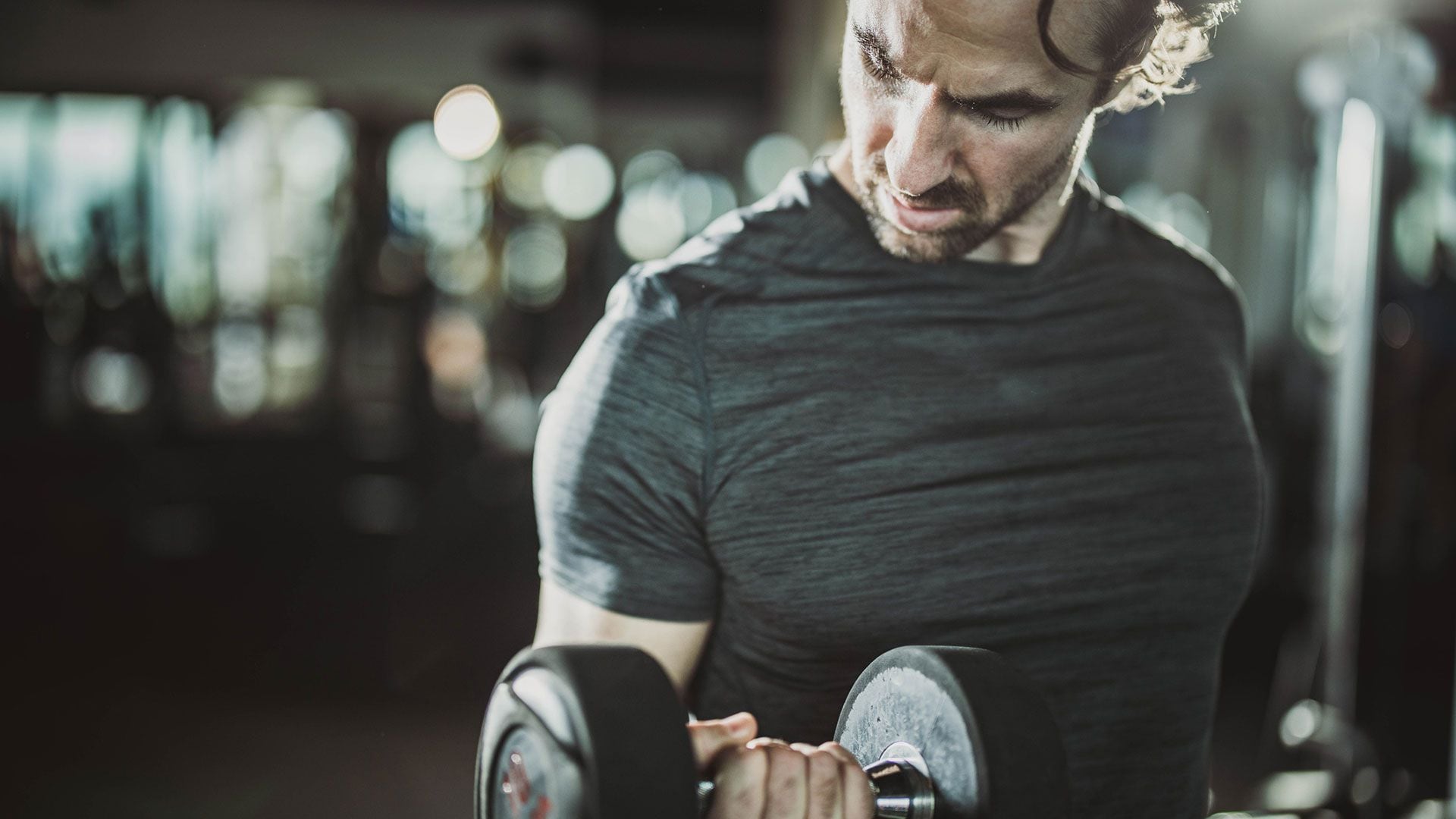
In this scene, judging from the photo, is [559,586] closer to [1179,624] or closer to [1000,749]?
[1000,749]

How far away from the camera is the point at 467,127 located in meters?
7.02

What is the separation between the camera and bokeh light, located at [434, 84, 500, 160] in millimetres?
7000

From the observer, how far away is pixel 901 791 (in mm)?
809

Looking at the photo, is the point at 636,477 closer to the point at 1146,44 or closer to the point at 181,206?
the point at 1146,44

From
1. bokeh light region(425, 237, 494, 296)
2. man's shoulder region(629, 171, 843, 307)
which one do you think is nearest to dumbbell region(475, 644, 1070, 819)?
man's shoulder region(629, 171, 843, 307)

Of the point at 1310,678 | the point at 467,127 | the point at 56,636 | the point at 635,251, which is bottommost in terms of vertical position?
the point at 56,636

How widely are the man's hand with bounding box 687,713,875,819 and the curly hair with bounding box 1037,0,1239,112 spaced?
57 centimetres

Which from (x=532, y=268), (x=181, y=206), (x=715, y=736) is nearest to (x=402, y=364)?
(x=532, y=268)

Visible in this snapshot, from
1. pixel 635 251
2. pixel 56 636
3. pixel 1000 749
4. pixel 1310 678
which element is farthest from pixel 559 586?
pixel 635 251

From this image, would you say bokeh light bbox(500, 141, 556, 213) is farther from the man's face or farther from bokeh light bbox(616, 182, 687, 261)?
the man's face

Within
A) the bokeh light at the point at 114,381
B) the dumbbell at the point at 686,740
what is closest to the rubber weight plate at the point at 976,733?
the dumbbell at the point at 686,740

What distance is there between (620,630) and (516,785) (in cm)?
25

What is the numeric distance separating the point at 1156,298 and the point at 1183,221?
5.08 m

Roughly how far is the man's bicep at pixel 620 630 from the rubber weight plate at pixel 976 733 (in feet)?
0.72
